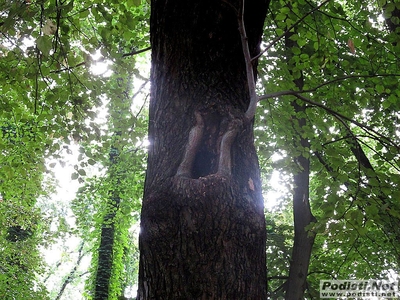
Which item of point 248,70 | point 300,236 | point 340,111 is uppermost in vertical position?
point 340,111

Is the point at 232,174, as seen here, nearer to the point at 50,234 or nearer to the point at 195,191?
the point at 195,191

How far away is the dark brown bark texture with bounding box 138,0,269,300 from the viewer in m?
1.65

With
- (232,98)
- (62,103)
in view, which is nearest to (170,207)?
(232,98)

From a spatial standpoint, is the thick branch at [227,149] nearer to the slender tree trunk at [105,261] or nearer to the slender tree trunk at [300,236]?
the slender tree trunk at [300,236]

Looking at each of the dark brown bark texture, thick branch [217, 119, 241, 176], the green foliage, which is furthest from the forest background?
thick branch [217, 119, 241, 176]

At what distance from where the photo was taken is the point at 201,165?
199 centimetres

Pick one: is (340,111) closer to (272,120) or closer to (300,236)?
(272,120)

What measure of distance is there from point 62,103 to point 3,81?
0.61 metres

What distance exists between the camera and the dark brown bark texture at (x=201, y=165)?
5.42 ft

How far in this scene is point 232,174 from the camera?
1899mm

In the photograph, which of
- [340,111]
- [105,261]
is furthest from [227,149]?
[105,261]

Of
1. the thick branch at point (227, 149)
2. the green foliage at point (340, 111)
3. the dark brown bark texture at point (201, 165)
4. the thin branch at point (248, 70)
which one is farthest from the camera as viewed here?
the green foliage at point (340, 111)

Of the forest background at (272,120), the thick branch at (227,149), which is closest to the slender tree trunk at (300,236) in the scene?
the forest background at (272,120)

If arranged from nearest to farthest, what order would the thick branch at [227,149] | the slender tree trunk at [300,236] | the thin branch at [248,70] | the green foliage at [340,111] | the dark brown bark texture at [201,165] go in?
1. the dark brown bark texture at [201,165]
2. the thick branch at [227,149]
3. the thin branch at [248,70]
4. the green foliage at [340,111]
5. the slender tree trunk at [300,236]
